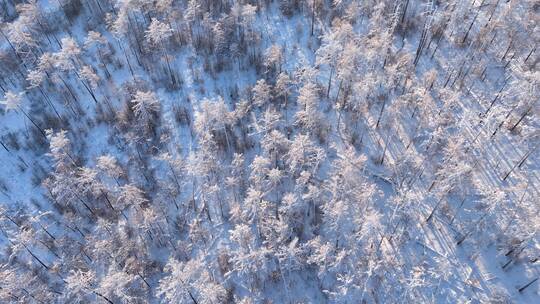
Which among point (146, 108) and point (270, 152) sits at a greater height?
point (146, 108)

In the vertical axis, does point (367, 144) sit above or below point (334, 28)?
below

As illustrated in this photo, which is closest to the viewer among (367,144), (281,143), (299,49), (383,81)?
(281,143)

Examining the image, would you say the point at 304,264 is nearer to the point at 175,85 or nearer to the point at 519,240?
the point at 519,240

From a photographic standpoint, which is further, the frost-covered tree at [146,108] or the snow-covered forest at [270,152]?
the frost-covered tree at [146,108]

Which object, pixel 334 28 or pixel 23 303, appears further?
pixel 334 28

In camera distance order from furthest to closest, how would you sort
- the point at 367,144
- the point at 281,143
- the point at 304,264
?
1. the point at 367,144
2. the point at 281,143
3. the point at 304,264

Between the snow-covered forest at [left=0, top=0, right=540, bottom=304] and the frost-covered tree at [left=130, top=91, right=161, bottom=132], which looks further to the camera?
the frost-covered tree at [left=130, top=91, right=161, bottom=132]

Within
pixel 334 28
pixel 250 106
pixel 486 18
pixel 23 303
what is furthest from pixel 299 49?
pixel 23 303

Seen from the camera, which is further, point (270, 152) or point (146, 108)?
point (146, 108)
